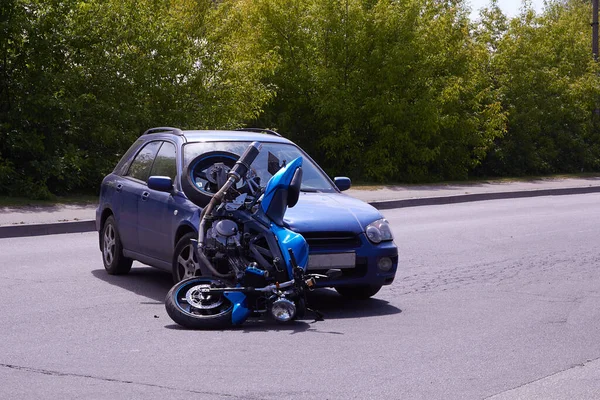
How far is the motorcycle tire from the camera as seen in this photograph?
349 inches

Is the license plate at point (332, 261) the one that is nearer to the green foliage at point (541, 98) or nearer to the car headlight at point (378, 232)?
the car headlight at point (378, 232)

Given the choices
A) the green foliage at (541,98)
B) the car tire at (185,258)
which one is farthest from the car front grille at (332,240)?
the green foliage at (541,98)

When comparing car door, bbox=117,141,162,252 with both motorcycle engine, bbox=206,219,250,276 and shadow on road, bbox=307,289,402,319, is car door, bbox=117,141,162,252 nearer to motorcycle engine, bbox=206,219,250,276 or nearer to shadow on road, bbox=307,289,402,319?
shadow on road, bbox=307,289,402,319

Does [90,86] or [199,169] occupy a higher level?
[90,86]

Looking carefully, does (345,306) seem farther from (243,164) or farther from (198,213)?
(243,164)

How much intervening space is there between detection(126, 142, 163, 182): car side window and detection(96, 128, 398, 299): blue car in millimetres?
13

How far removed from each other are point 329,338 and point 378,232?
5.38 feet

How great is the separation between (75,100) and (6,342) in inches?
527

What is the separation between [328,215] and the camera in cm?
895

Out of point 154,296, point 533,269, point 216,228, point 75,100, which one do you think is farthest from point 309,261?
point 75,100

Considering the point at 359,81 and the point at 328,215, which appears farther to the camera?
the point at 359,81

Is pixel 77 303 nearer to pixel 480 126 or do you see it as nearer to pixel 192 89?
pixel 192 89

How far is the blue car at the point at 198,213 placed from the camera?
28.9 feet

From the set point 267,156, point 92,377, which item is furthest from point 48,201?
point 92,377
